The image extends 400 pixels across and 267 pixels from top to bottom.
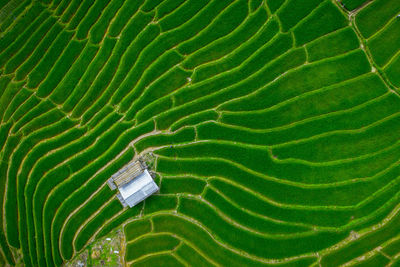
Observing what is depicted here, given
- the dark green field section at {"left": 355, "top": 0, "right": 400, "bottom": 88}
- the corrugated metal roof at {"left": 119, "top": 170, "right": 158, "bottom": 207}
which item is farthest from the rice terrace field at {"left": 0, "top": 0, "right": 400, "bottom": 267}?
the corrugated metal roof at {"left": 119, "top": 170, "right": 158, "bottom": 207}

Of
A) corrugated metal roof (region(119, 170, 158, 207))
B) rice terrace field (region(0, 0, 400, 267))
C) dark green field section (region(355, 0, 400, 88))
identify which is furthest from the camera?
dark green field section (region(355, 0, 400, 88))

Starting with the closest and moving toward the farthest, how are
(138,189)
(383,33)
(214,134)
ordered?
(138,189) → (383,33) → (214,134)

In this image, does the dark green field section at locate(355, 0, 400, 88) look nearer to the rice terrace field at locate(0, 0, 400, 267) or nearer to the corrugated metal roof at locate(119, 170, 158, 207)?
the rice terrace field at locate(0, 0, 400, 267)

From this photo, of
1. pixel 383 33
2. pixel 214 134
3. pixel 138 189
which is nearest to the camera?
pixel 138 189

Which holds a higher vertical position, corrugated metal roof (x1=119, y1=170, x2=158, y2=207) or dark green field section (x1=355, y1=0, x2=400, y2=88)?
dark green field section (x1=355, y1=0, x2=400, y2=88)

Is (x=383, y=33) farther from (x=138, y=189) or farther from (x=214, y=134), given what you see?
(x=138, y=189)

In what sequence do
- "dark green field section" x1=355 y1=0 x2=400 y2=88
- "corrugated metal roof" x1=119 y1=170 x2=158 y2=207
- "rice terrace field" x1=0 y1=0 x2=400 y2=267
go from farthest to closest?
"dark green field section" x1=355 y1=0 x2=400 y2=88
"corrugated metal roof" x1=119 y1=170 x2=158 y2=207
"rice terrace field" x1=0 y1=0 x2=400 y2=267

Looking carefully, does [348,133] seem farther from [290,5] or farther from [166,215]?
[166,215]

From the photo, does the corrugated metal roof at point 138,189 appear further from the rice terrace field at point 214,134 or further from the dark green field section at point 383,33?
the dark green field section at point 383,33

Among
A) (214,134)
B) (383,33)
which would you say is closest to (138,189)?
(214,134)

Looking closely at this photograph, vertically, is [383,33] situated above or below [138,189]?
above
